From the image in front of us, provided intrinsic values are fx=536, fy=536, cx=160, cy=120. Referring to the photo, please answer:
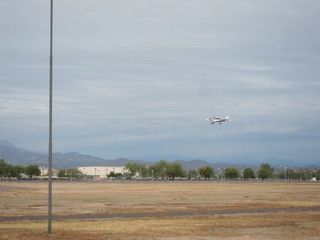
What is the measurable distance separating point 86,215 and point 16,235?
1323 centimetres

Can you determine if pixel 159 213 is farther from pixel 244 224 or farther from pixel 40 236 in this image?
pixel 40 236

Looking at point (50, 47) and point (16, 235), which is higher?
point (50, 47)

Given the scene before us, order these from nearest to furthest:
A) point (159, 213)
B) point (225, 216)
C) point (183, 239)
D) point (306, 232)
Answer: point (183, 239) → point (306, 232) → point (225, 216) → point (159, 213)

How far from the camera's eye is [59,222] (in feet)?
116

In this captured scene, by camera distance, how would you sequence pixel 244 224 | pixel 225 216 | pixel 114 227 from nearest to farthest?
pixel 114 227
pixel 244 224
pixel 225 216

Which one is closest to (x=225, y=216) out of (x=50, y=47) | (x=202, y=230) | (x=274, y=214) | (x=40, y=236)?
(x=274, y=214)

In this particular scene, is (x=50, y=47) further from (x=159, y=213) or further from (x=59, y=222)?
(x=159, y=213)

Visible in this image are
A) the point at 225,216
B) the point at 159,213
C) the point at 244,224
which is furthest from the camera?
the point at 159,213

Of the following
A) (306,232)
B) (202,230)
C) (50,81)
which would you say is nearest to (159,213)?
(202,230)

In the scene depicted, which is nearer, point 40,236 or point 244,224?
point 40,236

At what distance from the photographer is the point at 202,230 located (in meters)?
31.1

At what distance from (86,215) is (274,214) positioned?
48.4ft

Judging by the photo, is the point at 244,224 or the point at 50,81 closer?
the point at 50,81

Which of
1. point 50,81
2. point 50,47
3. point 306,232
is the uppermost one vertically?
point 50,47
